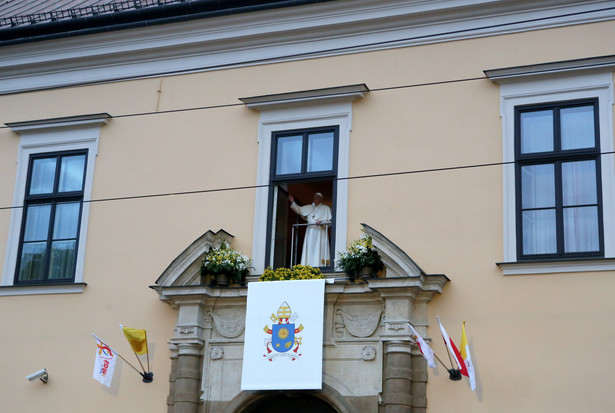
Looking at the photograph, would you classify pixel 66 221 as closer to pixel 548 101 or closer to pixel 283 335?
pixel 283 335

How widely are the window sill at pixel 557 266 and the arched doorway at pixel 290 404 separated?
9.30 feet

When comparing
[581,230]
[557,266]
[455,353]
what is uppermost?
[581,230]

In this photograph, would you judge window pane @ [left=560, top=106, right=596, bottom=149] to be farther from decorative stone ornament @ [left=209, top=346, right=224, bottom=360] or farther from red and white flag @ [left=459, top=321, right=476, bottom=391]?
decorative stone ornament @ [left=209, top=346, right=224, bottom=360]

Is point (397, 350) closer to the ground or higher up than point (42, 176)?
closer to the ground

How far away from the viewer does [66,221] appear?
1481 centimetres

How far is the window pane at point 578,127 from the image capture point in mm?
12297

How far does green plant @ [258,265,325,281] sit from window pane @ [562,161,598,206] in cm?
324

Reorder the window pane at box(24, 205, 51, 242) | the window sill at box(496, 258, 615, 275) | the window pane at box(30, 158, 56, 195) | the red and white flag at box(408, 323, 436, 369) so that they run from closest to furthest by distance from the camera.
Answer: the window sill at box(496, 258, 615, 275) < the red and white flag at box(408, 323, 436, 369) < the window pane at box(24, 205, 51, 242) < the window pane at box(30, 158, 56, 195)

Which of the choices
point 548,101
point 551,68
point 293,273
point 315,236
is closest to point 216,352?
point 293,273

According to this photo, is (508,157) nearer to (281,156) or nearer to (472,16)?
(472,16)

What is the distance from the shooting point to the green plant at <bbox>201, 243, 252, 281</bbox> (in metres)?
13.0

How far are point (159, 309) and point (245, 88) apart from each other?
339 cm

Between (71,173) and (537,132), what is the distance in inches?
272

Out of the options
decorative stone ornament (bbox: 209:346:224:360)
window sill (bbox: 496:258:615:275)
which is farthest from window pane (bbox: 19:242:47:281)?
window sill (bbox: 496:258:615:275)
